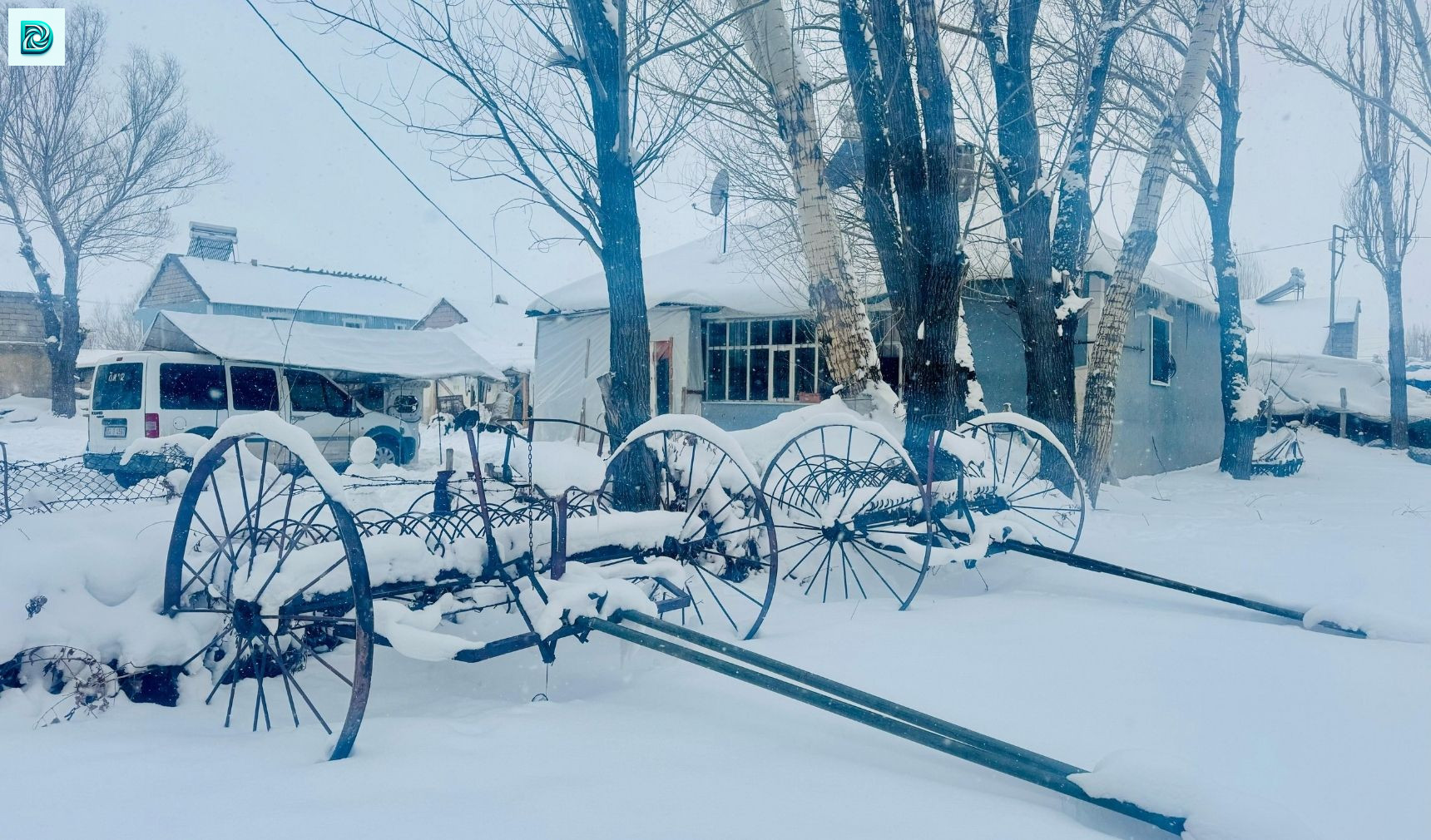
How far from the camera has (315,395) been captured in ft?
38.0

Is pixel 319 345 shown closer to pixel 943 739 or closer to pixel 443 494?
pixel 443 494

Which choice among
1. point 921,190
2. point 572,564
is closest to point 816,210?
point 921,190

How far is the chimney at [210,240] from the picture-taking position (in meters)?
33.4

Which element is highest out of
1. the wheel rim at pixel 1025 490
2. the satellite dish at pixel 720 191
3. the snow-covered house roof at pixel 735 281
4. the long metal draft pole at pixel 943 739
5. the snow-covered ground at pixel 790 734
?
the satellite dish at pixel 720 191

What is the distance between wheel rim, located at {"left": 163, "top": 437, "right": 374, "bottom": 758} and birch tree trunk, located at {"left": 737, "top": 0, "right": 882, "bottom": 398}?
4861 millimetres

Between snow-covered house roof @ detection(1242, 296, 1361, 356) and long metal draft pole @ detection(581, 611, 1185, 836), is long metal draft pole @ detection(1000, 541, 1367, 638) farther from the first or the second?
snow-covered house roof @ detection(1242, 296, 1361, 356)

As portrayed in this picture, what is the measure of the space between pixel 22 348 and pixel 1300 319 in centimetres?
5494

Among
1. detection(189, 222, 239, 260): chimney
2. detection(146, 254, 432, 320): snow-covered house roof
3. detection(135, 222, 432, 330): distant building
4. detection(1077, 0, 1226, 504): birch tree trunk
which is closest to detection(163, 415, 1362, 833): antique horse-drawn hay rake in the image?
detection(1077, 0, 1226, 504): birch tree trunk

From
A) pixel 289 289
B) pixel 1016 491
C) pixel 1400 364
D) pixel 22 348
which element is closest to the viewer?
pixel 1016 491

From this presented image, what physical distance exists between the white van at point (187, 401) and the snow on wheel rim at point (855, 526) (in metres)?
5.57

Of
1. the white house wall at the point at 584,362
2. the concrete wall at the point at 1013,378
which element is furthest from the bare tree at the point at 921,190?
the white house wall at the point at 584,362

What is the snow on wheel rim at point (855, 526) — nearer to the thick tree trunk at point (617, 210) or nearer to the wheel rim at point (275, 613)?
the thick tree trunk at point (617, 210)

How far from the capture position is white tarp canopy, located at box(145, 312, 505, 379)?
10938mm

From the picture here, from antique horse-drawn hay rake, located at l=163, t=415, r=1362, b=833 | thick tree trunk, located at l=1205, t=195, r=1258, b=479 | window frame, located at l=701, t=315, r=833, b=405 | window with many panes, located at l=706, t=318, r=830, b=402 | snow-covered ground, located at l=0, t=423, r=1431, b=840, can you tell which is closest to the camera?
snow-covered ground, located at l=0, t=423, r=1431, b=840
